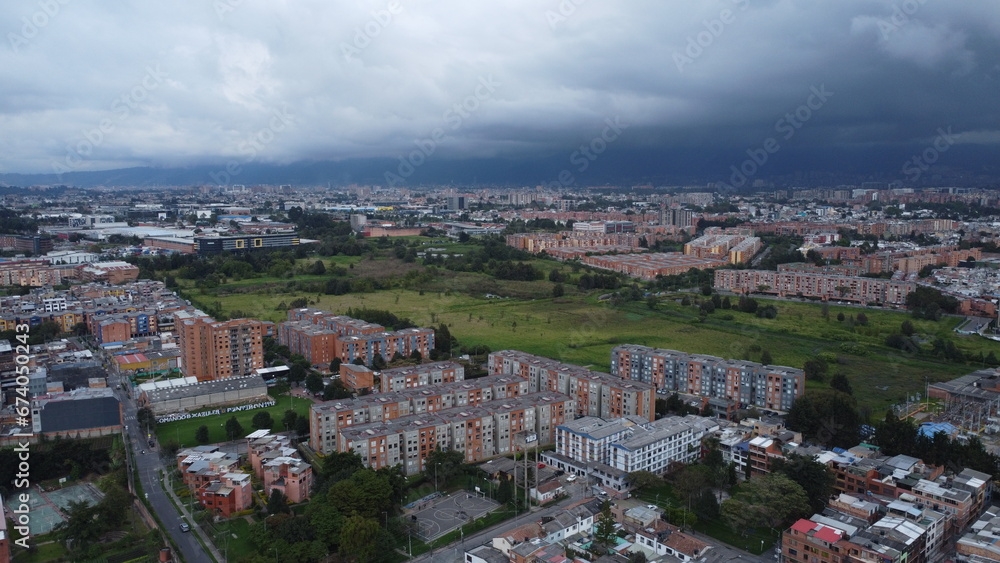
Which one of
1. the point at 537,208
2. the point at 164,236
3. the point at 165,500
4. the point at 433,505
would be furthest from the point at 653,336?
the point at 537,208

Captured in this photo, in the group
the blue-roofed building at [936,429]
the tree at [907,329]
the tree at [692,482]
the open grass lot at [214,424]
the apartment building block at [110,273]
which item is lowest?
the open grass lot at [214,424]

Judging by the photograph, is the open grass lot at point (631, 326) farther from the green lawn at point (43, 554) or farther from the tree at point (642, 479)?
the green lawn at point (43, 554)

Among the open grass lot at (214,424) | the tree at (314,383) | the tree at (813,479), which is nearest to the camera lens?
the tree at (813,479)

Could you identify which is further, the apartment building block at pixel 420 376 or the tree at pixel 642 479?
the apartment building block at pixel 420 376

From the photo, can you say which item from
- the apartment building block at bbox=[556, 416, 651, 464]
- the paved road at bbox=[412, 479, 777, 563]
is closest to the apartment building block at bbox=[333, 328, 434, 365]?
the apartment building block at bbox=[556, 416, 651, 464]

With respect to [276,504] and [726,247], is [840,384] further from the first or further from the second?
[726,247]

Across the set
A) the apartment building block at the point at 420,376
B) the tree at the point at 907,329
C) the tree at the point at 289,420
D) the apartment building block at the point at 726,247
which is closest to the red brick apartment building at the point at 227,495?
the tree at the point at 289,420

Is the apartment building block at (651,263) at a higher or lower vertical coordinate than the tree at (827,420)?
higher

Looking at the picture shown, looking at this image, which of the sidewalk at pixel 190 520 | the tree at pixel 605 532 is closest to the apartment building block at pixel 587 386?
the tree at pixel 605 532

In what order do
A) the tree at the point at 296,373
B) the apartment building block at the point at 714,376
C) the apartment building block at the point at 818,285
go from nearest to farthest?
the apartment building block at the point at 714,376 < the tree at the point at 296,373 < the apartment building block at the point at 818,285
